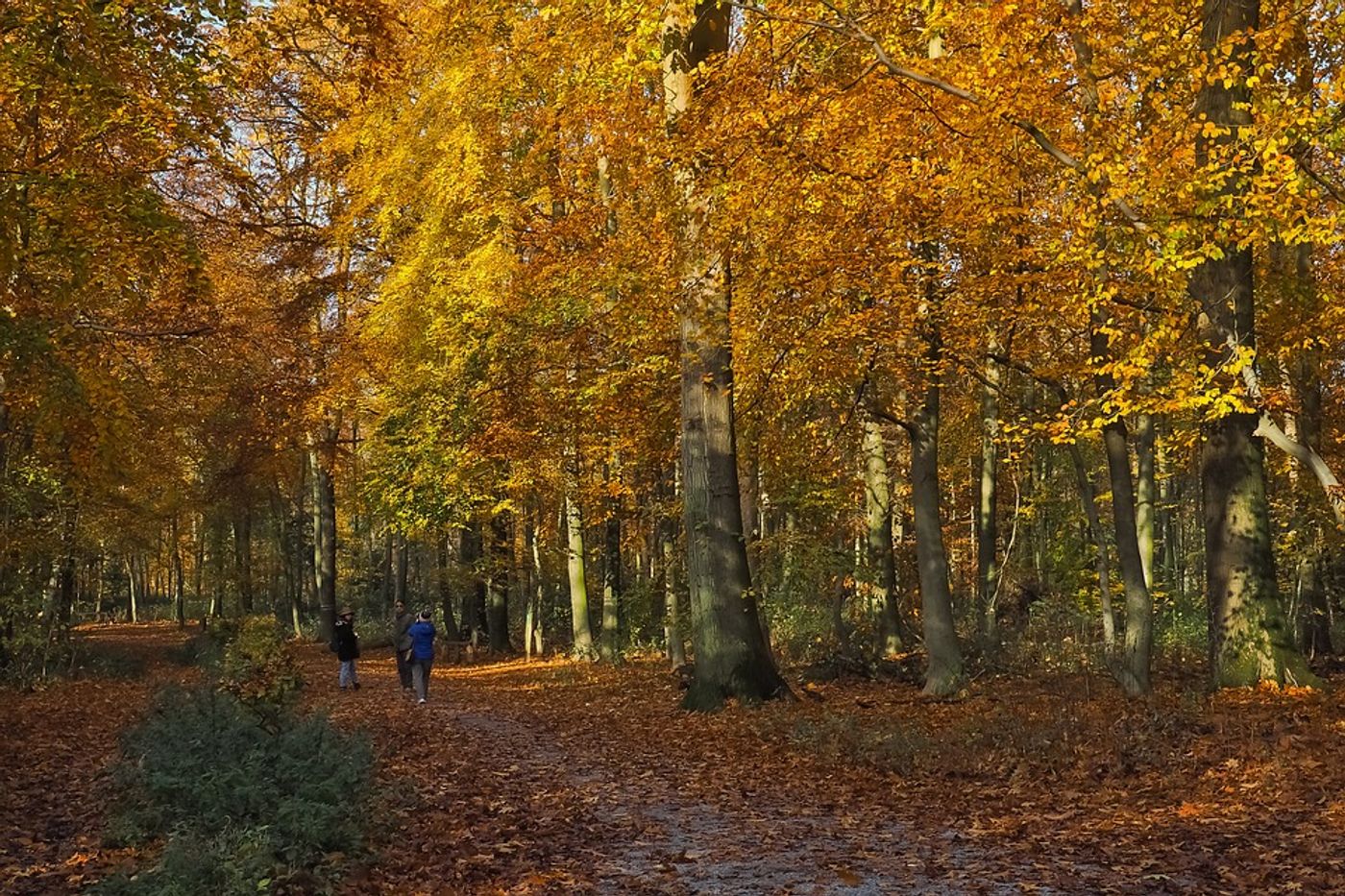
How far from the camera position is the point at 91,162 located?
40.0 feet

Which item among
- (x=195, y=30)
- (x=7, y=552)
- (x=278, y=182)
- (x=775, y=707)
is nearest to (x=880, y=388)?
(x=775, y=707)

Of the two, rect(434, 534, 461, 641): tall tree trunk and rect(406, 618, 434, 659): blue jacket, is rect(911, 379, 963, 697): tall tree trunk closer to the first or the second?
rect(406, 618, 434, 659): blue jacket

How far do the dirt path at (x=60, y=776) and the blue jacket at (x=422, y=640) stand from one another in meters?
4.19

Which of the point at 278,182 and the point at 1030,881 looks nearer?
the point at 1030,881

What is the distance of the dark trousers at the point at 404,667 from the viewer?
757 inches

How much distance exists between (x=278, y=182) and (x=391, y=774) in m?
21.5

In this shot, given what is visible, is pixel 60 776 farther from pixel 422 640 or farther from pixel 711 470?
pixel 711 470

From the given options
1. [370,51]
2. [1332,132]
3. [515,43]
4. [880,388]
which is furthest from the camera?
[515,43]

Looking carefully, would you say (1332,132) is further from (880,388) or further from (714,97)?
(880,388)

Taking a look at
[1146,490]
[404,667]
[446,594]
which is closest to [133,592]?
[446,594]

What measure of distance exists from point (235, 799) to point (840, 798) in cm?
497

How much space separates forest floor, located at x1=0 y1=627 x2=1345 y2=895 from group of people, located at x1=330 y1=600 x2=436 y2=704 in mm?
3169

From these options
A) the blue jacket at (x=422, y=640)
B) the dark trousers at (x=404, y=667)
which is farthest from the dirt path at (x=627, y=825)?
the dark trousers at (x=404, y=667)

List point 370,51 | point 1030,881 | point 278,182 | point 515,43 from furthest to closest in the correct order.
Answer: point 278,182
point 515,43
point 370,51
point 1030,881
